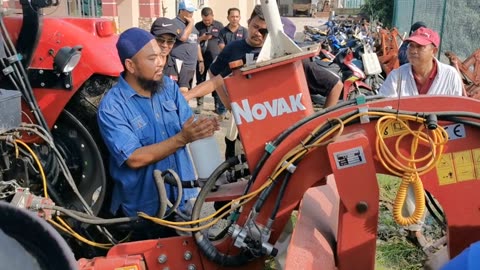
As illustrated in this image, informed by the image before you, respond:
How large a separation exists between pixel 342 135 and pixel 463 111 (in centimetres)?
45

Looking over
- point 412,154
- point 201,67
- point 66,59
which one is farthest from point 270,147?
point 201,67

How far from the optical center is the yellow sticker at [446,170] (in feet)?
6.92

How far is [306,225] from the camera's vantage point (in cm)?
243

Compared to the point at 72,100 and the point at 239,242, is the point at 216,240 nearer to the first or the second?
the point at 239,242

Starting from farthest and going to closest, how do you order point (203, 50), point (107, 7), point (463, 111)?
1. point (107, 7)
2. point (203, 50)
3. point (463, 111)

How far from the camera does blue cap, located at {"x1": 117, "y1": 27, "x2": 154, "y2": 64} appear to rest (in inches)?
112

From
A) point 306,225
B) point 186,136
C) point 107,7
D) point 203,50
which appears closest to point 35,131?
point 186,136

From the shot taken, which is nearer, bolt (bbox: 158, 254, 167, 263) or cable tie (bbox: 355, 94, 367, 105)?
cable tie (bbox: 355, 94, 367, 105)

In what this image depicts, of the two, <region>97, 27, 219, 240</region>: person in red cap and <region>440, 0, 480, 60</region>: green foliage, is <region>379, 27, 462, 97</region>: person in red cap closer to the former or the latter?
<region>97, 27, 219, 240</region>: person in red cap

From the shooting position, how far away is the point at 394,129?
2.12 meters

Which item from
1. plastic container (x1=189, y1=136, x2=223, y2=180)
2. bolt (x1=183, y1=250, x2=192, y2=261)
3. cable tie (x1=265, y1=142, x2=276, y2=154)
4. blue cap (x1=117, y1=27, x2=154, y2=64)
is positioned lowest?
bolt (x1=183, y1=250, x2=192, y2=261)

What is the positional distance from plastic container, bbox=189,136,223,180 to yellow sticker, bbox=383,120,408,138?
0.89 metres

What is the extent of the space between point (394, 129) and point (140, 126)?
133 cm

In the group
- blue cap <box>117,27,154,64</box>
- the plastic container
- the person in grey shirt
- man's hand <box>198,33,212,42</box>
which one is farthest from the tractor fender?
man's hand <box>198,33,212,42</box>
